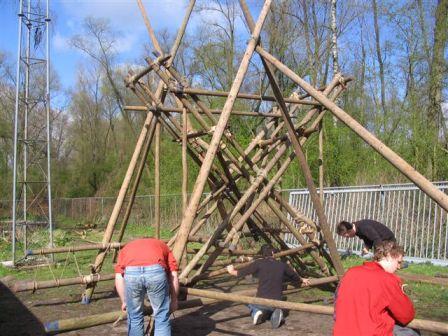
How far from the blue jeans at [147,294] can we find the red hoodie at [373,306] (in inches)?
82.4

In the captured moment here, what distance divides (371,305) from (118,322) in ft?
13.1

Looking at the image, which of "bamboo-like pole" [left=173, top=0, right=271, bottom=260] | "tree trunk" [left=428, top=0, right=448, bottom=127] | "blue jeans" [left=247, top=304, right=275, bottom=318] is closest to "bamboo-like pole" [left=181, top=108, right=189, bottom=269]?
"bamboo-like pole" [left=173, top=0, right=271, bottom=260]

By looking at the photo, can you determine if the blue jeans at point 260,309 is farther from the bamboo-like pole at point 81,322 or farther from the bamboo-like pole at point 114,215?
the bamboo-like pole at point 114,215

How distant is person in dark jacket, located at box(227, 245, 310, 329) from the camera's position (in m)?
6.52

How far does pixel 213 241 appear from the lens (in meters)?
6.80

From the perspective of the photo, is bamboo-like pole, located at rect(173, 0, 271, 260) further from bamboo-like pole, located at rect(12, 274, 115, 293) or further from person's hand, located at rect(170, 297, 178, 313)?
bamboo-like pole, located at rect(12, 274, 115, 293)

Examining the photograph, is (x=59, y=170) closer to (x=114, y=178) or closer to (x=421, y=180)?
(x=114, y=178)

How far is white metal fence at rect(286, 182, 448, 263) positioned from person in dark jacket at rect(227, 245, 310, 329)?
565cm

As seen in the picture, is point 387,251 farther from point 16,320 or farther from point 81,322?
point 16,320

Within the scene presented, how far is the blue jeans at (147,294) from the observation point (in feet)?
16.0

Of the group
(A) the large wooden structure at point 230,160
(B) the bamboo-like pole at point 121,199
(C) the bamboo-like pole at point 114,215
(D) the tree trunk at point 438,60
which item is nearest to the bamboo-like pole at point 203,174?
(A) the large wooden structure at point 230,160

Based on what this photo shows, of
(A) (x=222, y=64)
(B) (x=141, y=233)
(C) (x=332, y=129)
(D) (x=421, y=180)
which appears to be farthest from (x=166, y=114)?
(A) (x=222, y=64)

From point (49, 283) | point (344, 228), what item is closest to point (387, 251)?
point (344, 228)

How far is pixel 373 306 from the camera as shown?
10.5 feet
